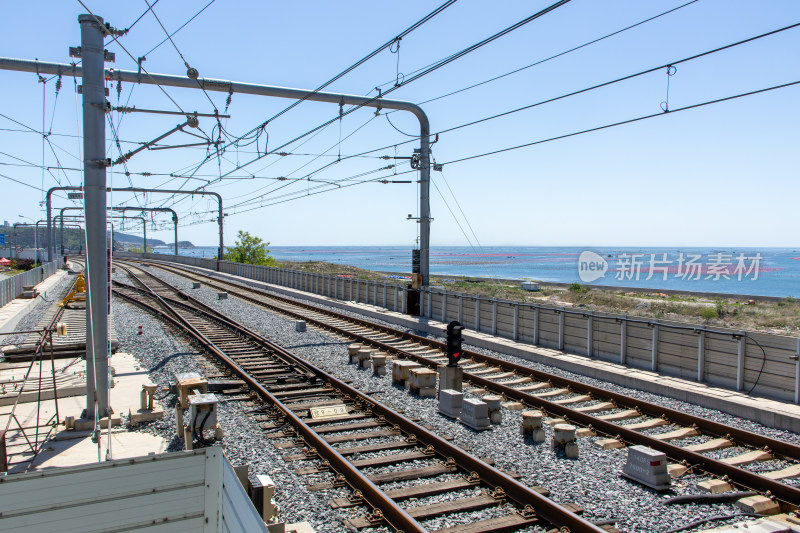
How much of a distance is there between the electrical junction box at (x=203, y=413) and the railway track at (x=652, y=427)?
528 centimetres

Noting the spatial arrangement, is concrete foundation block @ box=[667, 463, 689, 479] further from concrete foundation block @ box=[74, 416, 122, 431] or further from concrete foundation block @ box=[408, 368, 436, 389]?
concrete foundation block @ box=[74, 416, 122, 431]

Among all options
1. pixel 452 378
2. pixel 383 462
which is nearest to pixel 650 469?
pixel 383 462

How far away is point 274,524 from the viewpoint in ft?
17.4

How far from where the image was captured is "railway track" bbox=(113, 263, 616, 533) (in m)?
5.93

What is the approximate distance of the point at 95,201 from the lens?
8477mm

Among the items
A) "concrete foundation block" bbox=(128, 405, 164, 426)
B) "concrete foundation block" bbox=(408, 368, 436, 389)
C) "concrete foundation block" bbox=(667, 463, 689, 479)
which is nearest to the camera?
"concrete foundation block" bbox=(667, 463, 689, 479)

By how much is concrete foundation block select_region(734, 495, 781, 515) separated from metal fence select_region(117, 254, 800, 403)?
4423 millimetres

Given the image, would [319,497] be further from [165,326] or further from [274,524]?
[165,326]

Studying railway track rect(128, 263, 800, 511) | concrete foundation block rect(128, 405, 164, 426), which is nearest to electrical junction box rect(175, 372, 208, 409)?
concrete foundation block rect(128, 405, 164, 426)

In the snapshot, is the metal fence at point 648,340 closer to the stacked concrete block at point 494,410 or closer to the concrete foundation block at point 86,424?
the stacked concrete block at point 494,410

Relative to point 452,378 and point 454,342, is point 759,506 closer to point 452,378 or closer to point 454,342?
point 452,378

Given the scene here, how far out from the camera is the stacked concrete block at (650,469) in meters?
6.63

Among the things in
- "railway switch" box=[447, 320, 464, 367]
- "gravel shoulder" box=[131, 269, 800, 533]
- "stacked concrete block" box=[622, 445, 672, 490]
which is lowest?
"gravel shoulder" box=[131, 269, 800, 533]

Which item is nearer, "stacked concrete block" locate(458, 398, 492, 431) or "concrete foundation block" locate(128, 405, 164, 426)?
"stacked concrete block" locate(458, 398, 492, 431)
